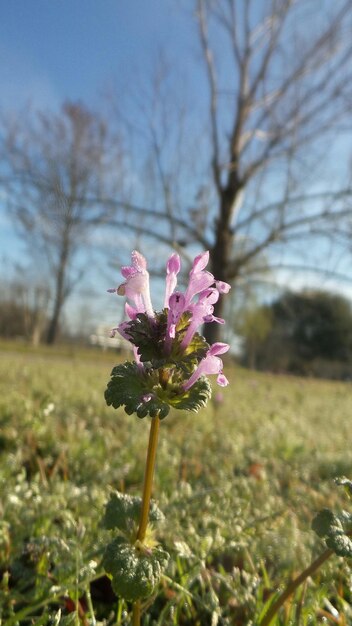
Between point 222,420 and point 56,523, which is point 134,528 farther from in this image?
point 222,420

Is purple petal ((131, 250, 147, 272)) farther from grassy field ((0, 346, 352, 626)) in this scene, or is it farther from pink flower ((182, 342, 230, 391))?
grassy field ((0, 346, 352, 626))

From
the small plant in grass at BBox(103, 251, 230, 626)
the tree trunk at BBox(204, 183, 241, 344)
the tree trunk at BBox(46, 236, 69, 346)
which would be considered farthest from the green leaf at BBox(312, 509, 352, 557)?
the tree trunk at BBox(46, 236, 69, 346)

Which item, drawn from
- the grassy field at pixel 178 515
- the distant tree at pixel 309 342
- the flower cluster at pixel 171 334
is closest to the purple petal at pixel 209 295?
the flower cluster at pixel 171 334

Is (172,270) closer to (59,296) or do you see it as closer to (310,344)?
(59,296)

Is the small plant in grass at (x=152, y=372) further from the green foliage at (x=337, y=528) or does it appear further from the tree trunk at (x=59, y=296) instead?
the tree trunk at (x=59, y=296)

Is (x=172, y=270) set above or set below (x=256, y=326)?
below

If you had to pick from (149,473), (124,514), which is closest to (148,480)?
(149,473)
